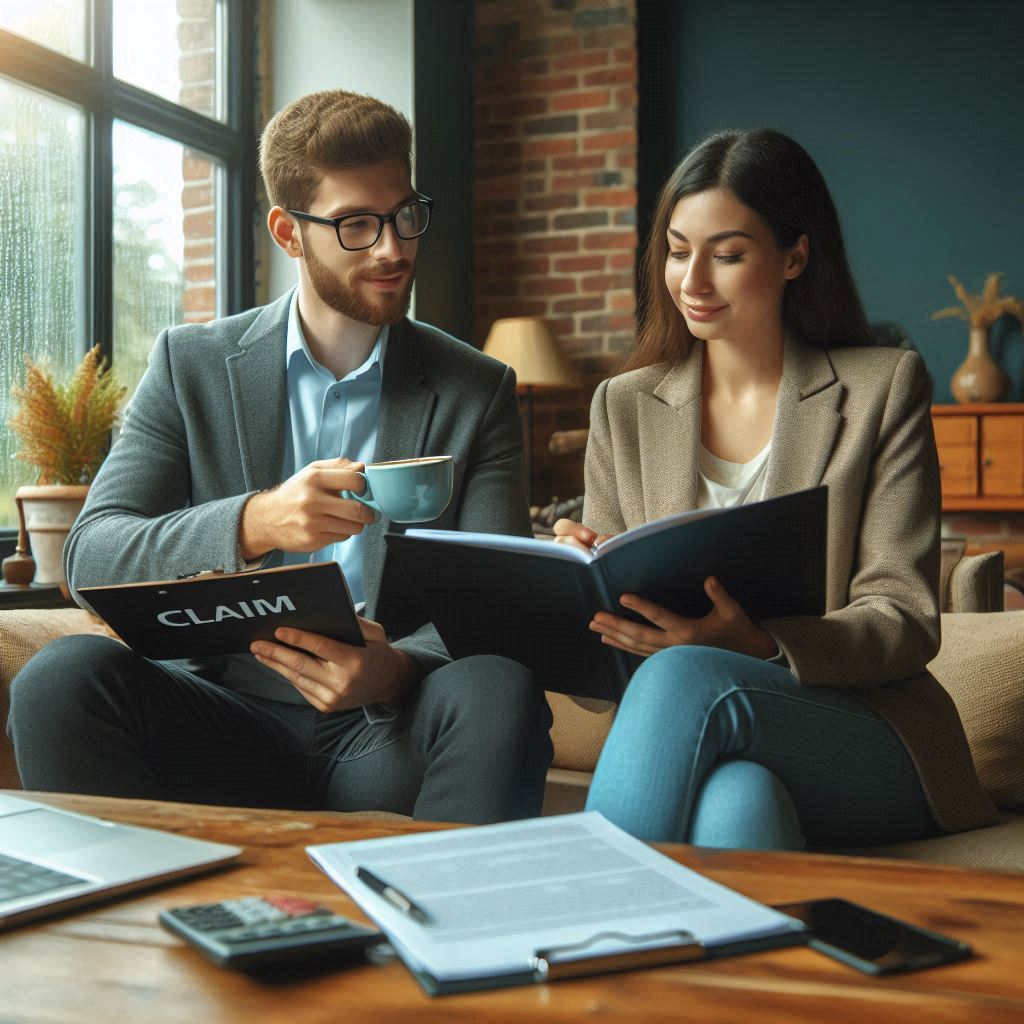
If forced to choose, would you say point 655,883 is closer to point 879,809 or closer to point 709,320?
point 879,809

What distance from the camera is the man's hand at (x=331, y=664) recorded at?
1.37 meters

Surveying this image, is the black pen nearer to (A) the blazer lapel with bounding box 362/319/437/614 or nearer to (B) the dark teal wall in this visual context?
(A) the blazer lapel with bounding box 362/319/437/614

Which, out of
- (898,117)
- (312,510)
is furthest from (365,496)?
(898,117)

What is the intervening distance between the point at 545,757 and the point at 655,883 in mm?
684

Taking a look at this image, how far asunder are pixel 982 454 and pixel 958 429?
0.13 meters

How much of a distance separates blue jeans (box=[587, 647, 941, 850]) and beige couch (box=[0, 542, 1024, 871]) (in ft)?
0.21

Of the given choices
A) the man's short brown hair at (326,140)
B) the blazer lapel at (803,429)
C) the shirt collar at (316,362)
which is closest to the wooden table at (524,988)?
→ the blazer lapel at (803,429)

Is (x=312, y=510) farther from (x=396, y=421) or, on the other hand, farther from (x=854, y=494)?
(x=854, y=494)

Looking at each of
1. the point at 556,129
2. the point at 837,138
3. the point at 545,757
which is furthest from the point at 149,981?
the point at 837,138

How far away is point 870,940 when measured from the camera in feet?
2.32

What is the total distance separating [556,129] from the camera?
15.7 feet

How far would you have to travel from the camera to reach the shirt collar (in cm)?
176

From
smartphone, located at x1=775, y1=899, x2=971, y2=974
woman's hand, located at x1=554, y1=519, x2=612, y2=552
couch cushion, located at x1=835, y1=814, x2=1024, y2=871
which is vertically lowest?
couch cushion, located at x1=835, y1=814, x2=1024, y2=871

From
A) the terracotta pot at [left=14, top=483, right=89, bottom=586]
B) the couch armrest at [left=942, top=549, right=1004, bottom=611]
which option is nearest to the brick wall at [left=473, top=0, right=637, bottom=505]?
the terracotta pot at [left=14, top=483, right=89, bottom=586]
